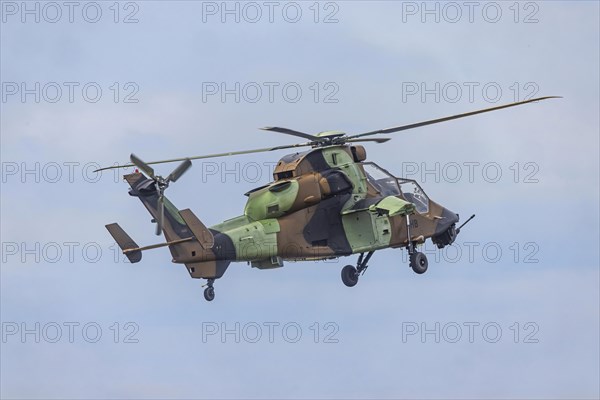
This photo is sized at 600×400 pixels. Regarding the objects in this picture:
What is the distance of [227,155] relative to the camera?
5778cm

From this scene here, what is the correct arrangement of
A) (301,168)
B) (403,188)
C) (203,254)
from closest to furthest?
(203,254)
(301,168)
(403,188)

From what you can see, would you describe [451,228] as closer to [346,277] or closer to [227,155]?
[346,277]

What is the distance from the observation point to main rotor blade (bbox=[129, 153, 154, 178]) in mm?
51672

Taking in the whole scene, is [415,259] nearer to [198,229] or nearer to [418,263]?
[418,263]

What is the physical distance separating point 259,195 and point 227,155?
2225mm

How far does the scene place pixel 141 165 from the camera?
174 feet

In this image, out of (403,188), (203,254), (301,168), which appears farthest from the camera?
(403,188)

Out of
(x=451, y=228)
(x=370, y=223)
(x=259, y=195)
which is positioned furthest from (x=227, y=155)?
(x=451, y=228)

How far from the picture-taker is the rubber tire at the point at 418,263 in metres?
62.7

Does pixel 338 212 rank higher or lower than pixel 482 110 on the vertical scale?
lower

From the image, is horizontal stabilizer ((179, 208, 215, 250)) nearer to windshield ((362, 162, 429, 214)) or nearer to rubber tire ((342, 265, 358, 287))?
rubber tire ((342, 265, 358, 287))

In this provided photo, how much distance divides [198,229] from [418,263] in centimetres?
1071

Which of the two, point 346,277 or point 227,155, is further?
point 346,277

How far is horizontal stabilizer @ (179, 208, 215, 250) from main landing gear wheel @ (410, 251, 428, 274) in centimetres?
991
